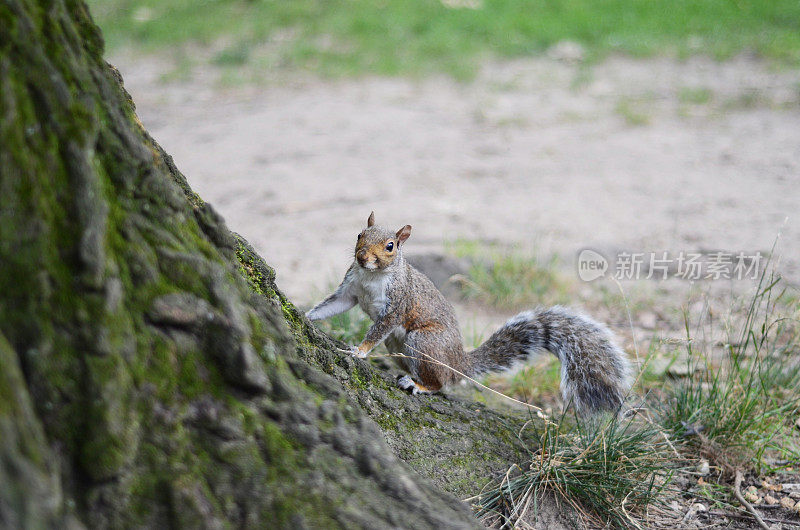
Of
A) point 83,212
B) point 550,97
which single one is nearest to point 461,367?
point 83,212

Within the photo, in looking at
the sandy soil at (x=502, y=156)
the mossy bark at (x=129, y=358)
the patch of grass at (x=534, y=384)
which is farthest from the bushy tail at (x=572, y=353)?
the sandy soil at (x=502, y=156)

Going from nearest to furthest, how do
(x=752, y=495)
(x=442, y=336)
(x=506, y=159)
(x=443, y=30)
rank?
(x=752, y=495) → (x=442, y=336) → (x=506, y=159) → (x=443, y=30)

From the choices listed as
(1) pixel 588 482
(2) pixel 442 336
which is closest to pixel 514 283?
(2) pixel 442 336

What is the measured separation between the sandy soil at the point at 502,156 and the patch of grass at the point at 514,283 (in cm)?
43

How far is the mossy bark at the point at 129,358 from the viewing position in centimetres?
98

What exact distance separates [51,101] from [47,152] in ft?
0.25

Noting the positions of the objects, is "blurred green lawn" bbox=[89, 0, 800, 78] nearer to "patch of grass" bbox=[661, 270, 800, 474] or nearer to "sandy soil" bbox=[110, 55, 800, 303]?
"sandy soil" bbox=[110, 55, 800, 303]

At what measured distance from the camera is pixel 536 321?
219cm

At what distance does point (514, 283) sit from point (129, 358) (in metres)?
2.46

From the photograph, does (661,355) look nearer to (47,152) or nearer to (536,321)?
(536,321)

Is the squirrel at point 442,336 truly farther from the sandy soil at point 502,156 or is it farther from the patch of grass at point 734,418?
the sandy soil at point 502,156

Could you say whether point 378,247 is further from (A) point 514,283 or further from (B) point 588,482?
(A) point 514,283

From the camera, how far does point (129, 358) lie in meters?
1.08

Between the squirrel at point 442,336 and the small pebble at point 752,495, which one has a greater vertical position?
the squirrel at point 442,336
